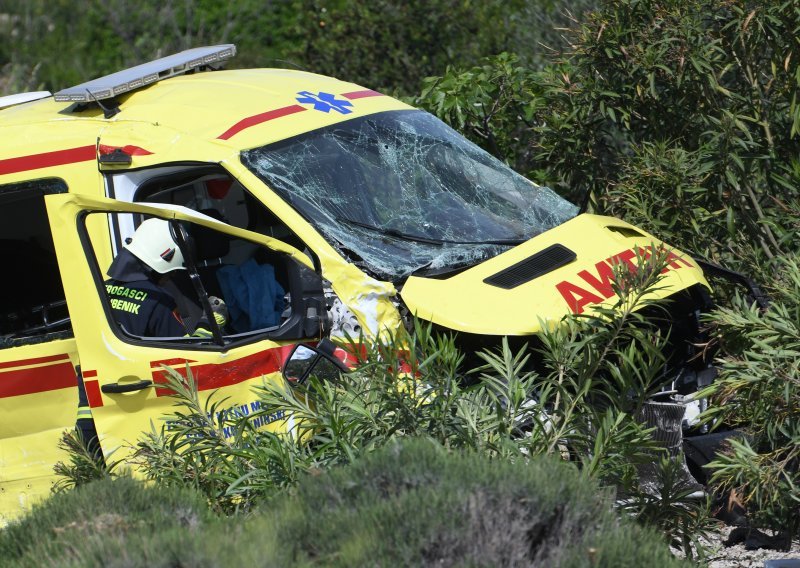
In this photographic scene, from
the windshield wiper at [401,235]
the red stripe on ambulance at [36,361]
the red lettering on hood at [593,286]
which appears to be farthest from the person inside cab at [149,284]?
the red lettering on hood at [593,286]

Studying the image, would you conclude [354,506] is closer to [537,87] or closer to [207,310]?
[207,310]

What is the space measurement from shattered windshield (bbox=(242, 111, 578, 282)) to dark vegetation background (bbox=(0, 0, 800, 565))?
0.71 metres

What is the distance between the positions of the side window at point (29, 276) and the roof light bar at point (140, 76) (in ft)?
1.92

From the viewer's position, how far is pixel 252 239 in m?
4.90

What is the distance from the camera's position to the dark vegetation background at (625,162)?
423 cm

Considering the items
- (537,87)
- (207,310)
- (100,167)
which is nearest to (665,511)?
(207,310)

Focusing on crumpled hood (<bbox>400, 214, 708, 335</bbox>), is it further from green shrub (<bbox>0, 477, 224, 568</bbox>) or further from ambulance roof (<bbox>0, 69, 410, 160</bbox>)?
green shrub (<bbox>0, 477, 224, 568</bbox>)

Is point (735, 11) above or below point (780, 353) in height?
above

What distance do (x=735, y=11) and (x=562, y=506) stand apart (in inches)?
160

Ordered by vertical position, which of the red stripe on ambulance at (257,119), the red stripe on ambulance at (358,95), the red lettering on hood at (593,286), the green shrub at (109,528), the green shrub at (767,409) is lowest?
the green shrub at (767,409)

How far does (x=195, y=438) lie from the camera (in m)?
4.47

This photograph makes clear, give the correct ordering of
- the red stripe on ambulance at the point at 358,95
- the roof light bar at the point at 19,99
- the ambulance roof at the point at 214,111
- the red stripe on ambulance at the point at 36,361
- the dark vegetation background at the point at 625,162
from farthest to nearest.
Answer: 1. the roof light bar at the point at 19,99
2. the red stripe on ambulance at the point at 358,95
3. the ambulance roof at the point at 214,111
4. the red stripe on ambulance at the point at 36,361
5. the dark vegetation background at the point at 625,162

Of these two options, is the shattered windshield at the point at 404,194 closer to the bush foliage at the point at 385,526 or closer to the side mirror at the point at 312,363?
the side mirror at the point at 312,363

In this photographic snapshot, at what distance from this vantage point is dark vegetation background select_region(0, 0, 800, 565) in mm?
4234
